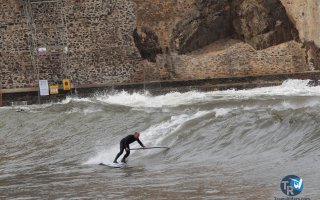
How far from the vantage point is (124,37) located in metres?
27.9

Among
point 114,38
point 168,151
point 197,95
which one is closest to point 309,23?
point 197,95

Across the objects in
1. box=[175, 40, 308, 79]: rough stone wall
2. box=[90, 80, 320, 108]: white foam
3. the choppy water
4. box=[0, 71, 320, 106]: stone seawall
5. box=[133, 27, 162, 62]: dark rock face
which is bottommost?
the choppy water

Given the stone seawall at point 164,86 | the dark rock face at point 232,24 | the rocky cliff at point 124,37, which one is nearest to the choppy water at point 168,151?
the stone seawall at point 164,86

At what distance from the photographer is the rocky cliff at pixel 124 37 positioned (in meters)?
27.7

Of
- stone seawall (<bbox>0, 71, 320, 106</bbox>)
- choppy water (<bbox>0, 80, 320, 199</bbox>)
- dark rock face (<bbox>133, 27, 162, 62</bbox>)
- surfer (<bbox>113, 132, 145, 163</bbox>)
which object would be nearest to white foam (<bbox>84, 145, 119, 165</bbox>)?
choppy water (<bbox>0, 80, 320, 199</bbox>)

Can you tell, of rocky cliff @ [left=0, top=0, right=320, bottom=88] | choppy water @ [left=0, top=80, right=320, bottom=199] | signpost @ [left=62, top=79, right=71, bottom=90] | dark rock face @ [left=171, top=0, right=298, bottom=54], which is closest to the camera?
choppy water @ [left=0, top=80, right=320, bottom=199]

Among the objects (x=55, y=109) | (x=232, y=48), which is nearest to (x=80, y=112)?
(x=55, y=109)

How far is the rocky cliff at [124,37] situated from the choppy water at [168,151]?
412 centimetres

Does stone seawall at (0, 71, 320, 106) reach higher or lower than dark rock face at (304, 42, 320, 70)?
lower

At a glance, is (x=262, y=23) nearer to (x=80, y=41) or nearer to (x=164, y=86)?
(x=164, y=86)

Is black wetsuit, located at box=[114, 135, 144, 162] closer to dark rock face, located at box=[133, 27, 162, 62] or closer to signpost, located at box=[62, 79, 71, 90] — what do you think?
signpost, located at box=[62, 79, 71, 90]

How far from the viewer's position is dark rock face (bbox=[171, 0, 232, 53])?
2770 centimetres

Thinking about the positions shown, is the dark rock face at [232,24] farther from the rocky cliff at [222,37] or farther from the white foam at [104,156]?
the white foam at [104,156]

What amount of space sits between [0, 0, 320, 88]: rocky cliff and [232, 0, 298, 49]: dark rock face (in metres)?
0.04
